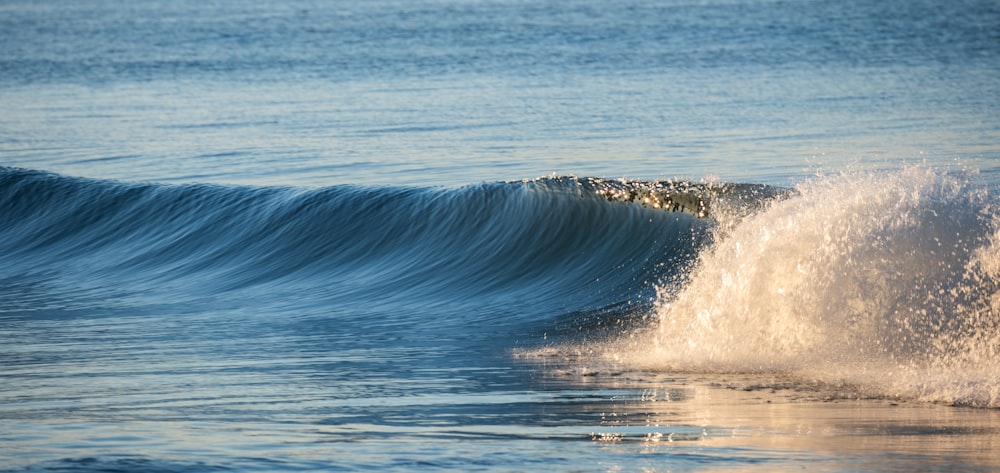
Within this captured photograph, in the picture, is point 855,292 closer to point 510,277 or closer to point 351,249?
point 510,277

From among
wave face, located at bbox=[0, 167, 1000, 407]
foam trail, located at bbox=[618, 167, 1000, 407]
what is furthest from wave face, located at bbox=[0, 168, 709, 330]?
foam trail, located at bbox=[618, 167, 1000, 407]

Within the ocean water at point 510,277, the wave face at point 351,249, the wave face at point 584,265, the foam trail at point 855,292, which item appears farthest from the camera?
the wave face at point 351,249

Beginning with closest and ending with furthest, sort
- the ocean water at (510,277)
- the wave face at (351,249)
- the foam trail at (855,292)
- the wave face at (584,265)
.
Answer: the ocean water at (510,277) < the foam trail at (855,292) < the wave face at (584,265) < the wave face at (351,249)

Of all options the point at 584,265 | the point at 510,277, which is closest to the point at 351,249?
the point at 510,277

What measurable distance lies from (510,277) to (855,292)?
16.6 ft

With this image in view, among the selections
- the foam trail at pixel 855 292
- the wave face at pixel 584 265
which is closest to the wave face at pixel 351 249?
the wave face at pixel 584 265

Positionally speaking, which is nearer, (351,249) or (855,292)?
(855,292)

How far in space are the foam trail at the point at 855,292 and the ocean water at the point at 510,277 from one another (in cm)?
2

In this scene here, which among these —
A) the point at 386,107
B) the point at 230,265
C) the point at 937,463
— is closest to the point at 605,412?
the point at 937,463

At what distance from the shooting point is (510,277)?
12578 mm

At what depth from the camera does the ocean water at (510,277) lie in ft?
19.6

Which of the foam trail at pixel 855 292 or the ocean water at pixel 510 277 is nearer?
the ocean water at pixel 510 277

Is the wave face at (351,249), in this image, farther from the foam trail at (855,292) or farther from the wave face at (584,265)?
the foam trail at (855,292)

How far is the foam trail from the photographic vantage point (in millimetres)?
7551
